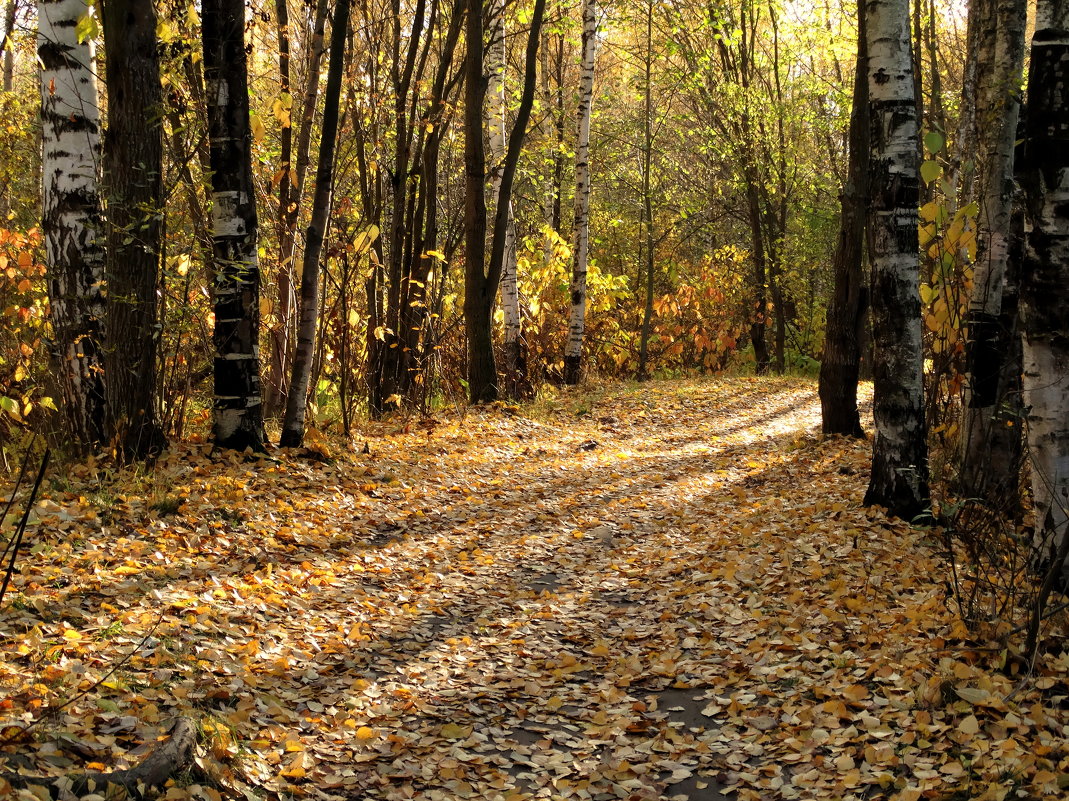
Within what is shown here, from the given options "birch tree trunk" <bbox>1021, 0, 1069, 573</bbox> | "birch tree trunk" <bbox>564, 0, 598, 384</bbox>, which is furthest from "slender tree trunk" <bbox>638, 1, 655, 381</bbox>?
"birch tree trunk" <bbox>1021, 0, 1069, 573</bbox>

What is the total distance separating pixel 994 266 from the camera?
560 cm

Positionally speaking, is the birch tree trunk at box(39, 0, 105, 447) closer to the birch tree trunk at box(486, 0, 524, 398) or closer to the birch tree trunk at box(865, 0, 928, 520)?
the birch tree trunk at box(865, 0, 928, 520)

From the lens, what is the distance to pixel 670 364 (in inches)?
803

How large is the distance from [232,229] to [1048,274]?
567 centimetres

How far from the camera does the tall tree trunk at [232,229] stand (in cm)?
663

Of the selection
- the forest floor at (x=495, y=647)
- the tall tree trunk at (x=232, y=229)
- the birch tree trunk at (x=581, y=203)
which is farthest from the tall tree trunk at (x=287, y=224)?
the birch tree trunk at (x=581, y=203)

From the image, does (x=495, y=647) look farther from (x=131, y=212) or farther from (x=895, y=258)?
(x=131, y=212)

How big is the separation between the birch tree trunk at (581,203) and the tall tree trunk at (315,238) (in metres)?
7.29

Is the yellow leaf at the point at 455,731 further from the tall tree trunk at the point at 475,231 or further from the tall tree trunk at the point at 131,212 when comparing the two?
the tall tree trunk at the point at 475,231

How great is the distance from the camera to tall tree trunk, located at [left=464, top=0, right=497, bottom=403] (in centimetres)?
1096

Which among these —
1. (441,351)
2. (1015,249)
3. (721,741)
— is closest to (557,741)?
(721,741)

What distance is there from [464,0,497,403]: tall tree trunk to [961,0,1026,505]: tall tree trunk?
6.57 m

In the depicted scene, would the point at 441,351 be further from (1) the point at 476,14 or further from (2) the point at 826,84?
(2) the point at 826,84

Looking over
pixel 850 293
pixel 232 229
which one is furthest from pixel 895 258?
pixel 232 229
